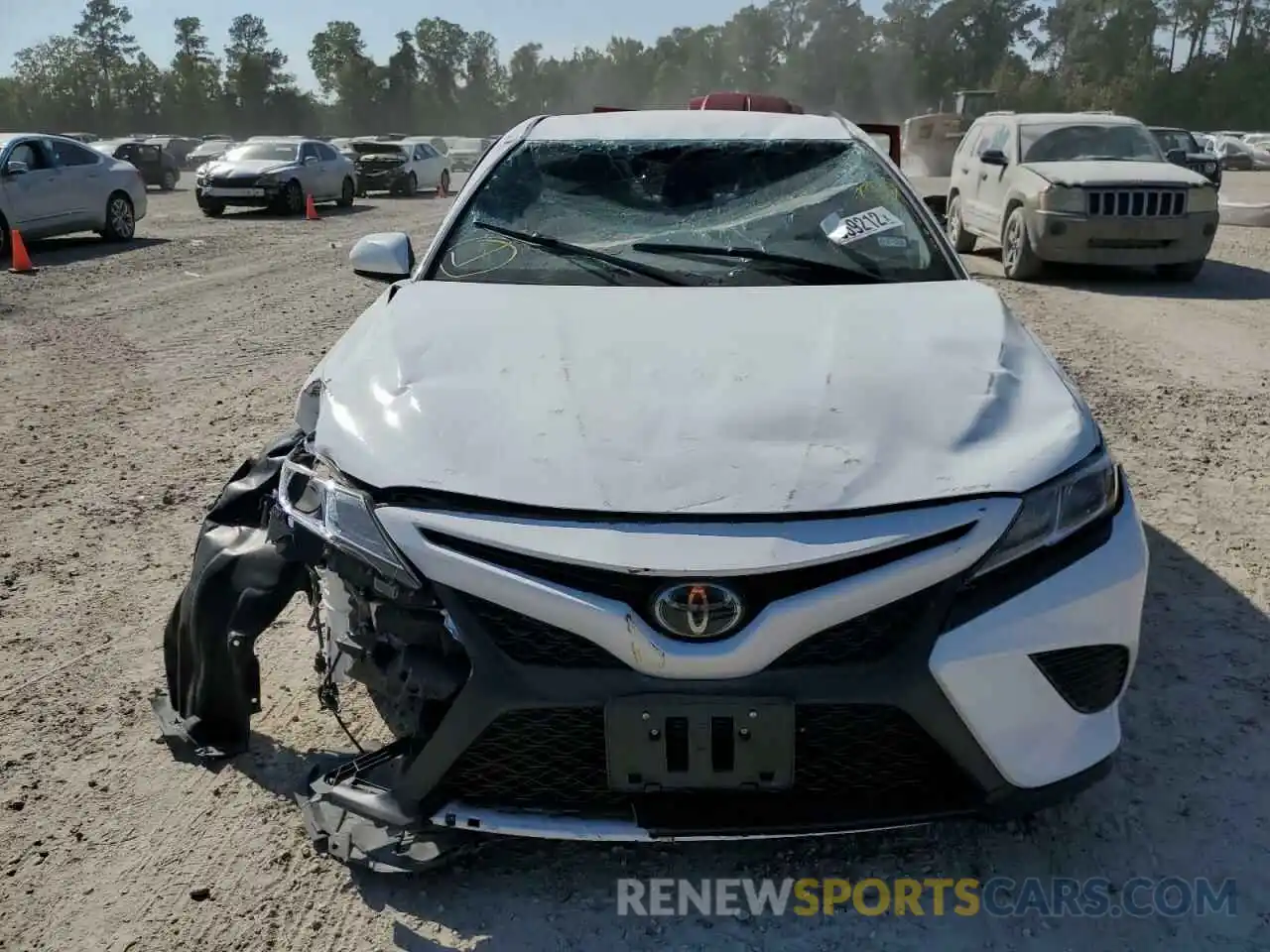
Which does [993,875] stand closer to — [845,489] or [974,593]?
[974,593]

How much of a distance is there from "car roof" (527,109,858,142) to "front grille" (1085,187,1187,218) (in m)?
7.14

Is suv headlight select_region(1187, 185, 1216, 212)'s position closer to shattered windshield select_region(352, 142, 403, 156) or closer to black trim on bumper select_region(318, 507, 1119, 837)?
black trim on bumper select_region(318, 507, 1119, 837)

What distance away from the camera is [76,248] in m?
14.7

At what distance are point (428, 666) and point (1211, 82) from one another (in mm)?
83195

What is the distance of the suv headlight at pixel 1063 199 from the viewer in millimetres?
10508

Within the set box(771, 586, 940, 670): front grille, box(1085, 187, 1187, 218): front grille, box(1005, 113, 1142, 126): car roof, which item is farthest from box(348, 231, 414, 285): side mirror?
box(1005, 113, 1142, 126): car roof

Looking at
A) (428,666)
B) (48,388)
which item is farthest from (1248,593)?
→ (48,388)

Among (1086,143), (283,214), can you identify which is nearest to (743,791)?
(1086,143)

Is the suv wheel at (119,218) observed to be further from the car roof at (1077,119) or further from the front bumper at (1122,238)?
the front bumper at (1122,238)

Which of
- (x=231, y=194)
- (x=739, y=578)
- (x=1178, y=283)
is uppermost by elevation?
(x=739, y=578)

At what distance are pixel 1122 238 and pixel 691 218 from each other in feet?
27.2

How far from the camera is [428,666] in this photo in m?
2.17

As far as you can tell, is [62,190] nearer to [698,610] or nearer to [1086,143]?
[1086,143]

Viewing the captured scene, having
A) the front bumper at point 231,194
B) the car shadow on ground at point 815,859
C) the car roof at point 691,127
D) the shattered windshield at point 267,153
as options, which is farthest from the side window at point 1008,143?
the shattered windshield at point 267,153
